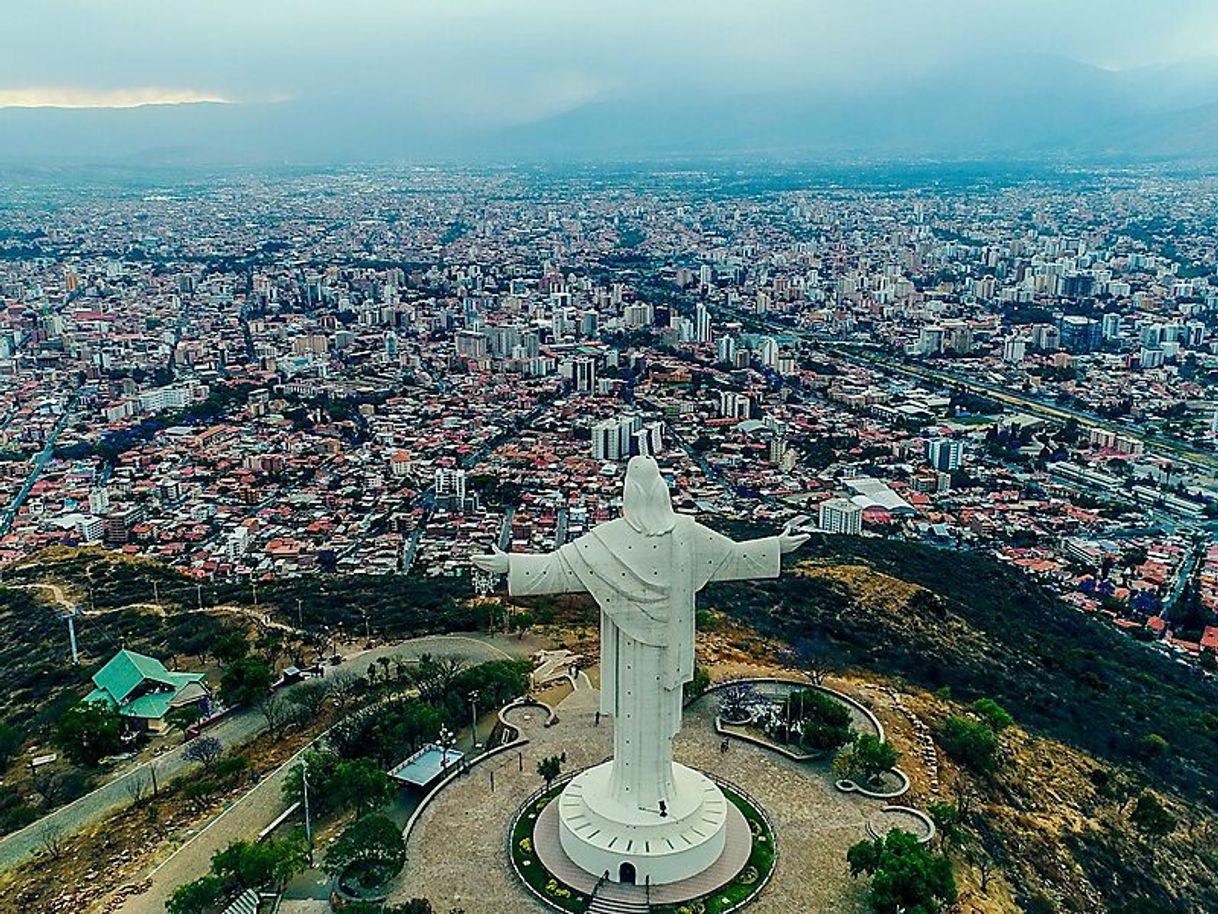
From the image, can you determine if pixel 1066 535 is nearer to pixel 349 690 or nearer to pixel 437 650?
pixel 437 650

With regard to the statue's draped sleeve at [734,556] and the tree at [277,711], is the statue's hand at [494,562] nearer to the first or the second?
the statue's draped sleeve at [734,556]

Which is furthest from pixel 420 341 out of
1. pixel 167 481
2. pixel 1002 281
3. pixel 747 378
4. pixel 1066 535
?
pixel 1002 281

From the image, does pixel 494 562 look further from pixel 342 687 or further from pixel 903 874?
pixel 342 687

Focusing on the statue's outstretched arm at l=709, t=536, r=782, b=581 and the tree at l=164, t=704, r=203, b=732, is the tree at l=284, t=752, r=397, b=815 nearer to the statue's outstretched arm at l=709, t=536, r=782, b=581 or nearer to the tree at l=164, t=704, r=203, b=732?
the tree at l=164, t=704, r=203, b=732

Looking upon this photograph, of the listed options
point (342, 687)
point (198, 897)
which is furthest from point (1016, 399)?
point (198, 897)

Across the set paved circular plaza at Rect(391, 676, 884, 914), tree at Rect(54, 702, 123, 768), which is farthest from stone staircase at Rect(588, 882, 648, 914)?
tree at Rect(54, 702, 123, 768)

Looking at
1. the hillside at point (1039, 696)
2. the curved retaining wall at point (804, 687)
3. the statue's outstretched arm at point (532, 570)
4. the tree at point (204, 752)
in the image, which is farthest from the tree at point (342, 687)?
the hillside at point (1039, 696)
